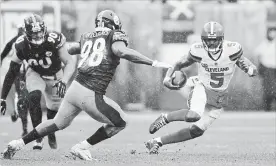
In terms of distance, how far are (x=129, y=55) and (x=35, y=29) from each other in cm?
171

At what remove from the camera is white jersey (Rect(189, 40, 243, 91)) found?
970 centimetres

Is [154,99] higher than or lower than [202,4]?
lower

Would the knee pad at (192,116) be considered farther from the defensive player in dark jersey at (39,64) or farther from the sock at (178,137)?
the defensive player in dark jersey at (39,64)

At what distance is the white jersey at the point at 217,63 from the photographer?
→ 31.8 feet

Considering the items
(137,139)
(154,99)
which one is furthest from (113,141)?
(154,99)

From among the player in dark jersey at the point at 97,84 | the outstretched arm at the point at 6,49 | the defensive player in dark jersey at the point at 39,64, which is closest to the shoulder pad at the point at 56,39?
the defensive player in dark jersey at the point at 39,64

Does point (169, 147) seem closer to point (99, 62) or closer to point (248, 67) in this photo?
point (248, 67)

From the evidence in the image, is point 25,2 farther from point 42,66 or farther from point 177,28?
point 42,66

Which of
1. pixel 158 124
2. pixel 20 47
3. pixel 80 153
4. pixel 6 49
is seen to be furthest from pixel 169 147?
pixel 6 49

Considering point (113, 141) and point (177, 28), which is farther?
point (177, 28)

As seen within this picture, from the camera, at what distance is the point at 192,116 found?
30.6 ft

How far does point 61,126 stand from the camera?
8.69m

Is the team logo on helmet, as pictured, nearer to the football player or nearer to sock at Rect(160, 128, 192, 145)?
the football player

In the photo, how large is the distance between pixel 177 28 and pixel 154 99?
4.62 feet
